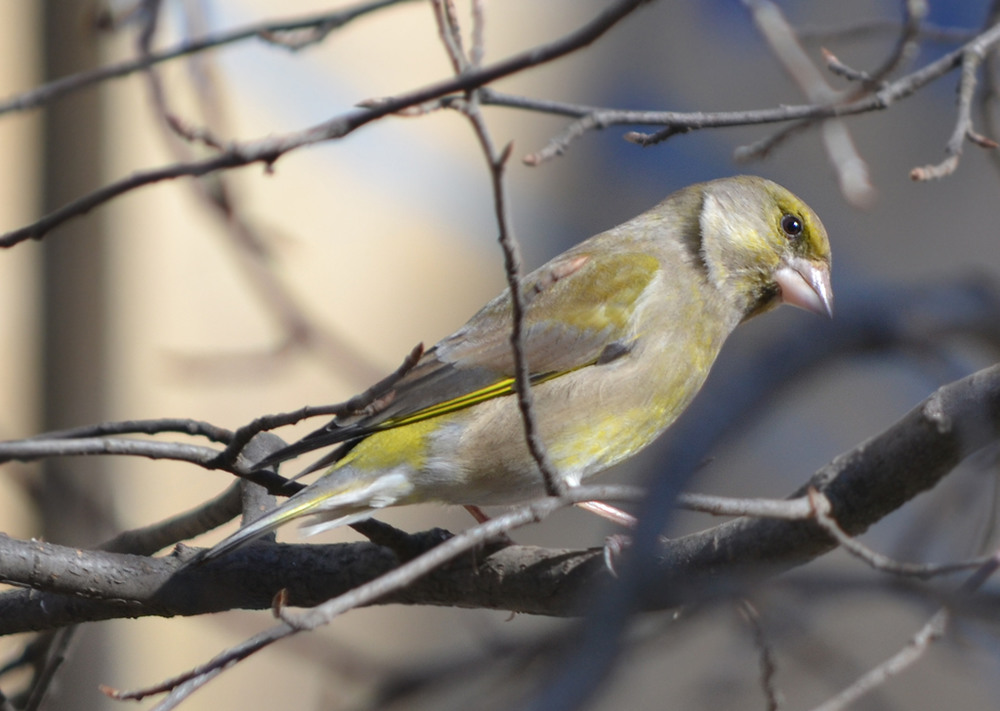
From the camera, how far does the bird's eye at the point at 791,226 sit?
3.75 metres

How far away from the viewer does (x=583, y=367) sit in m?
3.34

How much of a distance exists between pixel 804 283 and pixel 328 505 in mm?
1782

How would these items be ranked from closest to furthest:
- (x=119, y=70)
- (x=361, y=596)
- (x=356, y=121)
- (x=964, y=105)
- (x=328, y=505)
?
1. (x=361, y=596)
2. (x=356, y=121)
3. (x=119, y=70)
4. (x=964, y=105)
5. (x=328, y=505)

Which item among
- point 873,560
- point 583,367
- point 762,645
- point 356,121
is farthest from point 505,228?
point 583,367

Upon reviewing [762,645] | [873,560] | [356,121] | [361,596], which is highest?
[356,121]

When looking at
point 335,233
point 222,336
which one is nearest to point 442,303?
point 335,233

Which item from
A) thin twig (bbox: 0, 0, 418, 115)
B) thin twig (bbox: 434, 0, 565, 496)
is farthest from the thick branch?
thin twig (bbox: 0, 0, 418, 115)

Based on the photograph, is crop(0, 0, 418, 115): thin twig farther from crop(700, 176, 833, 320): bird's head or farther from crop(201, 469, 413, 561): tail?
crop(700, 176, 833, 320): bird's head

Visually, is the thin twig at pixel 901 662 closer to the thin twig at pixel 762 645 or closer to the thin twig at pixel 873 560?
the thin twig at pixel 873 560

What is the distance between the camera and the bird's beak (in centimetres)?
357

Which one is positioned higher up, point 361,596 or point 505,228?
point 505,228

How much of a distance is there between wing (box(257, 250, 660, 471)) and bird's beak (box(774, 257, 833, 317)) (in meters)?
0.46

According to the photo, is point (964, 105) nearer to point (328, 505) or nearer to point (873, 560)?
point (873, 560)

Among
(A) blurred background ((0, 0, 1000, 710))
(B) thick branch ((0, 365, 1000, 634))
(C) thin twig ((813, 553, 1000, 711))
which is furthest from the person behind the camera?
(A) blurred background ((0, 0, 1000, 710))
